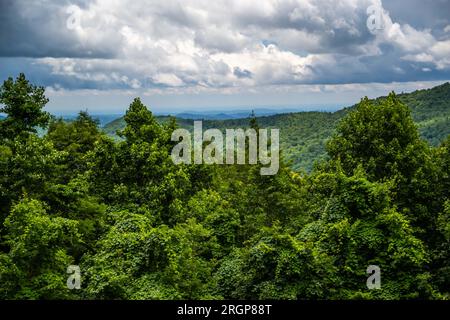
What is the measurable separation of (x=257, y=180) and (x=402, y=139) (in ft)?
33.6

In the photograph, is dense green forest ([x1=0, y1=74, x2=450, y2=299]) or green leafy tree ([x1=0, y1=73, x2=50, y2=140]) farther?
green leafy tree ([x1=0, y1=73, x2=50, y2=140])

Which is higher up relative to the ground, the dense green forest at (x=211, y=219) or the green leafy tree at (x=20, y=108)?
the green leafy tree at (x=20, y=108)

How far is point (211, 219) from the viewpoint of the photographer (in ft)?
100

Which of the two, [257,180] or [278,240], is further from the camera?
[257,180]

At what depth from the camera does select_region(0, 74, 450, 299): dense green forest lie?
20.5m

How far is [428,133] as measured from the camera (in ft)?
557

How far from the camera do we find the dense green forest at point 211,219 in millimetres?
20469

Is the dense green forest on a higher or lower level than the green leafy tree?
lower

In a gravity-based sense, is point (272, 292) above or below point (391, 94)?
below

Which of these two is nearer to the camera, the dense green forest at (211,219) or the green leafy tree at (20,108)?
the dense green forest at (211,219)
